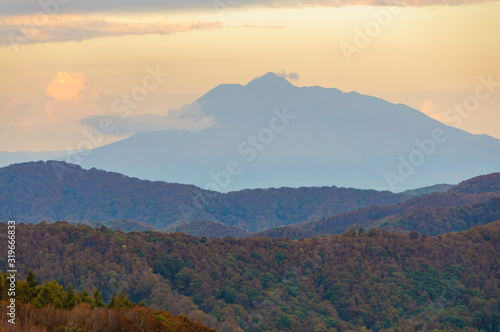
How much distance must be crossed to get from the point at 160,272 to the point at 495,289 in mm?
45760

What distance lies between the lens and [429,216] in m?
159

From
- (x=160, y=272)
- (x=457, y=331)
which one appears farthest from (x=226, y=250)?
(x=457, y=331)

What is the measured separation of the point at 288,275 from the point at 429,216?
67.4 meters

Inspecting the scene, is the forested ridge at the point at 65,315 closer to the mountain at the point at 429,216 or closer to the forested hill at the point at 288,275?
the forested hill at the point at 288,275

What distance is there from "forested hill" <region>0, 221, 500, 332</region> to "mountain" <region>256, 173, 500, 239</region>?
41278 millimetres

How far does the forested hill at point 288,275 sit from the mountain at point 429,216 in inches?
1625

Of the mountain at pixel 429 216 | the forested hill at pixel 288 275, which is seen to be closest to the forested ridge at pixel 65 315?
the forested hill at pixel 288 275

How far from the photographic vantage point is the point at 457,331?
279ft

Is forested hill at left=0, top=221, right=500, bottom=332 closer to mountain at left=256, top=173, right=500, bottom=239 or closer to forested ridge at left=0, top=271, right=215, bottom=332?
forested ridge at left=0, top=271, right=215, bottom=332

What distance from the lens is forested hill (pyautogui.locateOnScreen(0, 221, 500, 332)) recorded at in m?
86.4

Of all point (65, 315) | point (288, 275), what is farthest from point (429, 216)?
point (65, 315)

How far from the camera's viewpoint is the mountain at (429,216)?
15450cm

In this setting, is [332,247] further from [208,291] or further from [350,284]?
[208,291]

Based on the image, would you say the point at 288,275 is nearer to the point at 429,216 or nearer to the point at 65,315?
the point at 65,315
